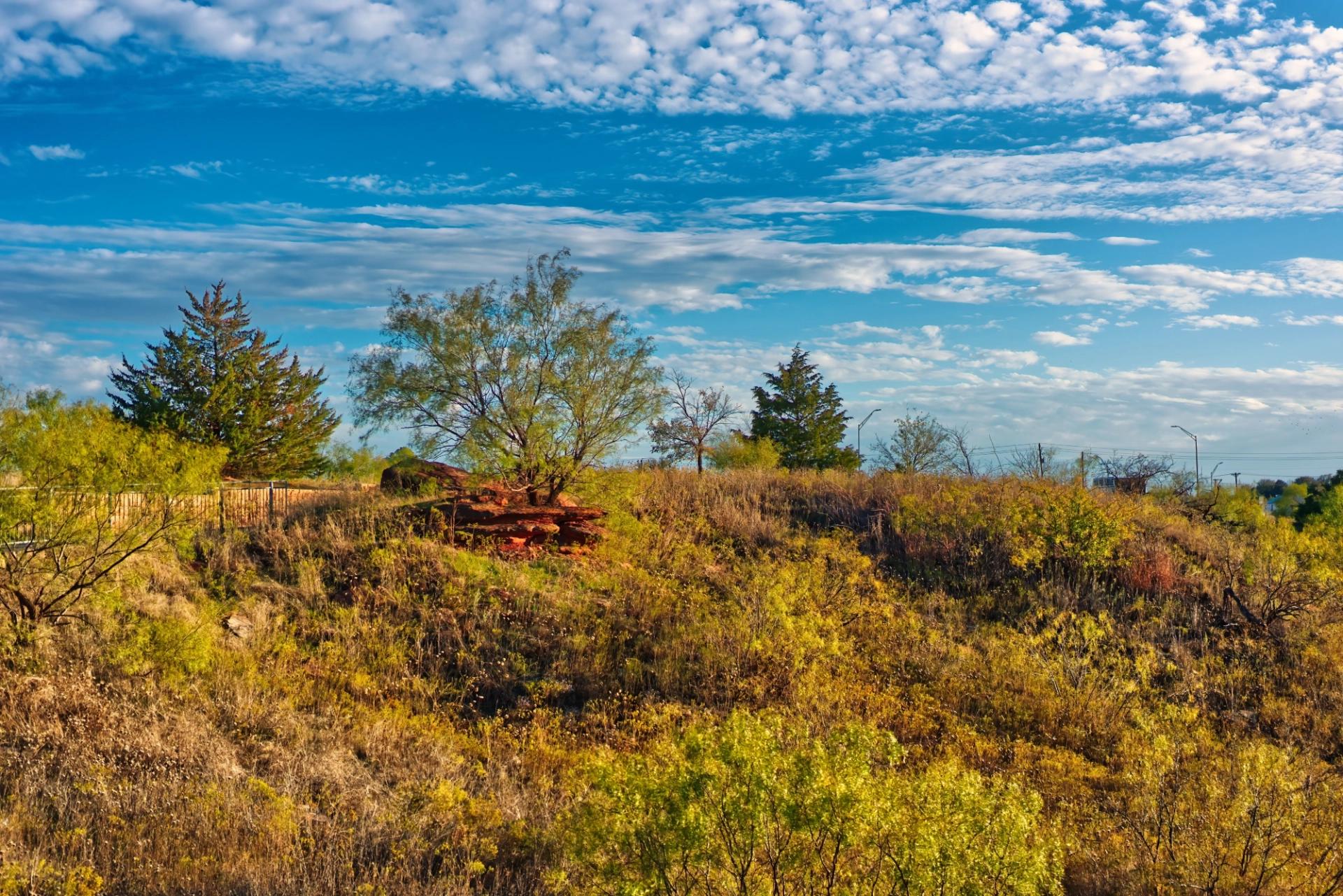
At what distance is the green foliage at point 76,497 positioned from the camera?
11.4 meters

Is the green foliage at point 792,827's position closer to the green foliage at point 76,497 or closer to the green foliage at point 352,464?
the green foliage at point 76,497

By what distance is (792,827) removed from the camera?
17.1ft

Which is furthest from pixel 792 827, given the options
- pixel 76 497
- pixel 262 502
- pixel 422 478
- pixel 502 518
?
pixel 262 502

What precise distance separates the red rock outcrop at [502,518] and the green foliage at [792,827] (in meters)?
12.4

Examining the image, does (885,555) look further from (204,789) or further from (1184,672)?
(204,789)

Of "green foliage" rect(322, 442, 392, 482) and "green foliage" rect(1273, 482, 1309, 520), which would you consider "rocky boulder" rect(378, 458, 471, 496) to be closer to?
"green foliage" rect(322, 442, 392, 482)

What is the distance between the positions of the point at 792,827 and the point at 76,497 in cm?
1082

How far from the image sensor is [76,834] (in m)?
7.49

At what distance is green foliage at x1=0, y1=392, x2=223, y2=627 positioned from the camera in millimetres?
11414

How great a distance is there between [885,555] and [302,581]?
39.1ft

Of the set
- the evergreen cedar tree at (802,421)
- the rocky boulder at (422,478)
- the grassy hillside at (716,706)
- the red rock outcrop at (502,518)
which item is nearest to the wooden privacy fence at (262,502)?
the rocky boulder at (422,478)

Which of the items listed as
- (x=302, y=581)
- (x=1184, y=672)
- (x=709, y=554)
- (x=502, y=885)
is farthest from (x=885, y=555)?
(x=502, y=885)

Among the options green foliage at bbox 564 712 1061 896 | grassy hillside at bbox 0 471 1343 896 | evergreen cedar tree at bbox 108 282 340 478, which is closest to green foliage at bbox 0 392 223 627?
grassy hillside at bbox 0 471 1343 896

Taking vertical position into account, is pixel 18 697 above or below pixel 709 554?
below
